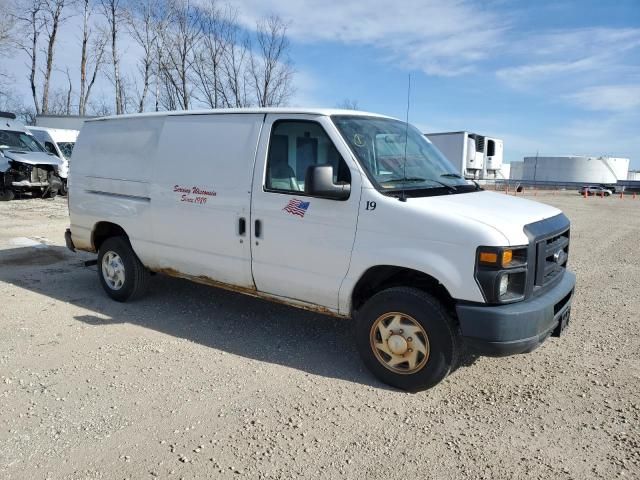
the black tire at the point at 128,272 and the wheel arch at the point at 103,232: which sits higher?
the wheel arch at the point at 103,232

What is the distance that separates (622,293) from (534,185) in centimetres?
4206

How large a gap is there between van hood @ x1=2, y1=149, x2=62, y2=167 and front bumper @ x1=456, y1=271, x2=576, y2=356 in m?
16.3

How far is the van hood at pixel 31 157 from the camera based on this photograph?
15758 mm

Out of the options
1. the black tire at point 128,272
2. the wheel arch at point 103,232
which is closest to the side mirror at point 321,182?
the black tire at point 128,272

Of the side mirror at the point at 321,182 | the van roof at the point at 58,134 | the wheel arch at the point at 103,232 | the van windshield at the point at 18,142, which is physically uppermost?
the van roof at the point at 58,134

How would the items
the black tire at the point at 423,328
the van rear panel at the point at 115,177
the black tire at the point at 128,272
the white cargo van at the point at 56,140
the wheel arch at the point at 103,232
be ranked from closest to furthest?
1. the black tire at the point at 423,328
2. the van rear panel at the point at 115,177
3. the black tire at the point at 128,272
4. the wheel arch at the point at 103,232
5. the white cargo van at the point at 56,140

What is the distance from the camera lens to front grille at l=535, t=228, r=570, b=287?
3.63 metres

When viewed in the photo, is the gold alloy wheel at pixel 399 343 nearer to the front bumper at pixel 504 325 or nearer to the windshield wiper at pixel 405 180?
the front bumper at pixel 504 325

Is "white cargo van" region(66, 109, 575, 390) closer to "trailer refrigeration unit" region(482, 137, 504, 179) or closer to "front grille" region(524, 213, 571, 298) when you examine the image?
"front grille" region(524, 213, 571, 298)

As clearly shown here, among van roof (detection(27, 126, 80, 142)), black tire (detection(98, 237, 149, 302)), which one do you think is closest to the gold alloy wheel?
black tire (detection(98, 237, 149, 302))

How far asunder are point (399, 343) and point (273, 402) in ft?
3.38

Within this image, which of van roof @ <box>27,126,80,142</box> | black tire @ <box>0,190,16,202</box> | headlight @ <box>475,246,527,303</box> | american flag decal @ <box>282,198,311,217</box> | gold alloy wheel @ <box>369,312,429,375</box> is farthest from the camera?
van roof @ <box>27,126,80,142</box>

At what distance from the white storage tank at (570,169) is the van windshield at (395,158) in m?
66.0

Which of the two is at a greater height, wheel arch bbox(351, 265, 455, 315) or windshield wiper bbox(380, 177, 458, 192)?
windshield wiper bbox(380, 177, 458, 192)
